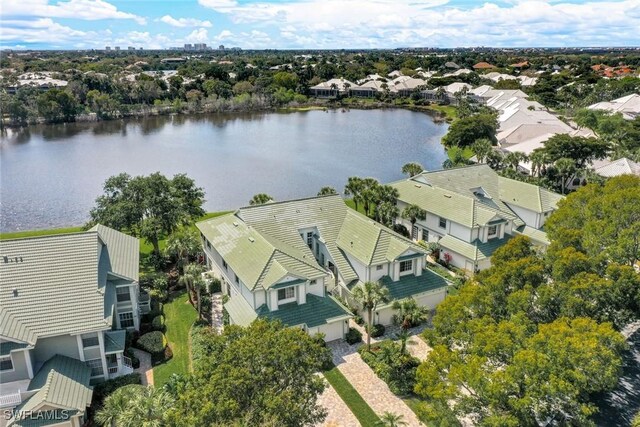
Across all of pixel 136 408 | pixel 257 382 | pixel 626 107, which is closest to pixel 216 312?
pixel 136 408

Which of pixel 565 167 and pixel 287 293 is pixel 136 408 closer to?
pixel 287 293

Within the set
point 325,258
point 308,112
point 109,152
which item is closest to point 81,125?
point 109,152

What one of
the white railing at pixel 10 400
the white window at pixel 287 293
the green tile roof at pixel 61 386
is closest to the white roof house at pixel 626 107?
the white window at pixel 287 293

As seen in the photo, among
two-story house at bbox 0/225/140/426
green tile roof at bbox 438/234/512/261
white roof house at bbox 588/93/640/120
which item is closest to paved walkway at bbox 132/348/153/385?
two-story house at bbox 0/225/140/426

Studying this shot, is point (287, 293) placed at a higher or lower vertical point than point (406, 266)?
lower

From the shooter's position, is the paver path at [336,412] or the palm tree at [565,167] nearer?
the paver path at [336,412]

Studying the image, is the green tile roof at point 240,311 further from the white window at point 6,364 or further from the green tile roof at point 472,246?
the green tile roof at point 472,246

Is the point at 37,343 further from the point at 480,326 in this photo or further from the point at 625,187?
the point at 625,187
